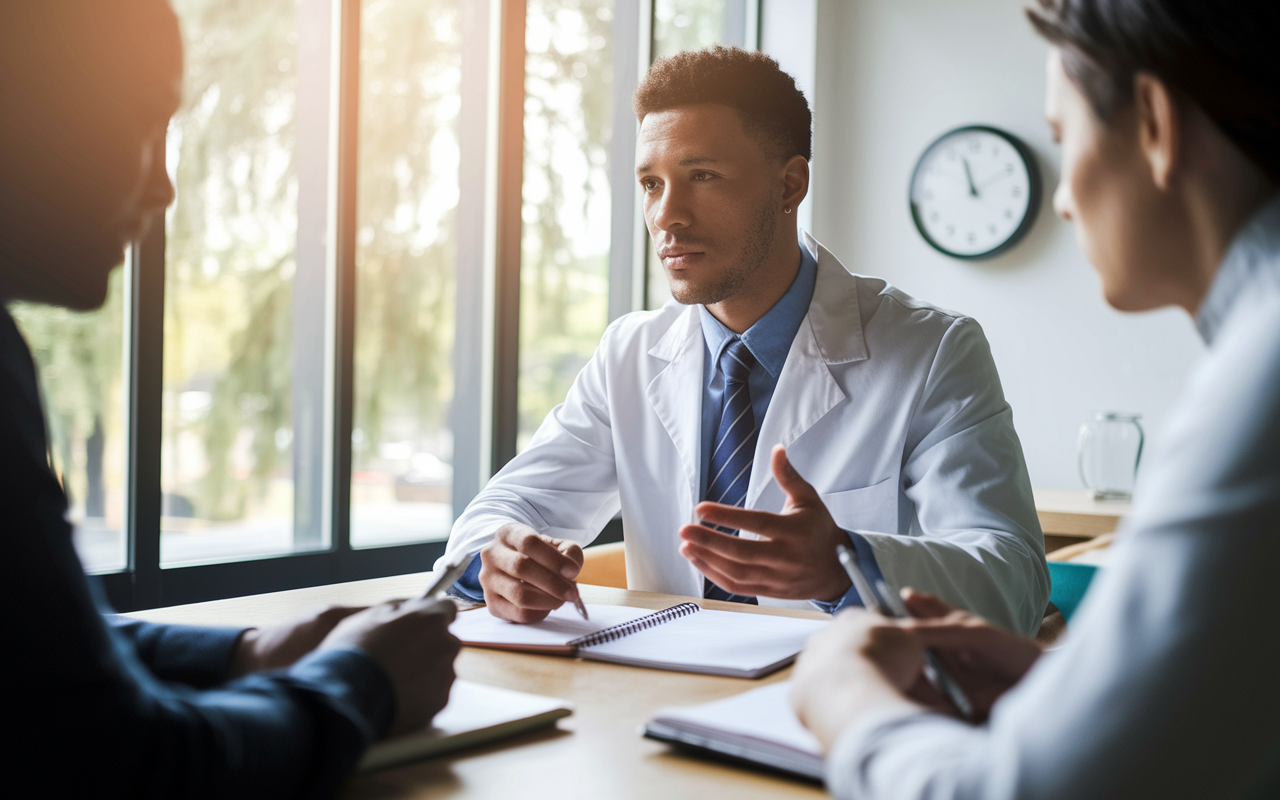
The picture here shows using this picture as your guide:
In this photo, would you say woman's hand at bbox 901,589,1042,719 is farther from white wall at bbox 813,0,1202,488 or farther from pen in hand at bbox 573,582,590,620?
white wall at bbox 813,0,1202,488

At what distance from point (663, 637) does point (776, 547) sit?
181mm

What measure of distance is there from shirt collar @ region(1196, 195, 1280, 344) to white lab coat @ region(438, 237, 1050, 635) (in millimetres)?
743

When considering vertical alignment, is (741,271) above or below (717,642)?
above

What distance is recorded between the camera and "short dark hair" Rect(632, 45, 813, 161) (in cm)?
209

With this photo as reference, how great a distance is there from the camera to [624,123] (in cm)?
383

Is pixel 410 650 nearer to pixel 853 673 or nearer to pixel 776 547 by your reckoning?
pixel 853 673

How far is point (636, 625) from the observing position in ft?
4.24

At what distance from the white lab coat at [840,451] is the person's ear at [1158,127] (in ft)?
2.50

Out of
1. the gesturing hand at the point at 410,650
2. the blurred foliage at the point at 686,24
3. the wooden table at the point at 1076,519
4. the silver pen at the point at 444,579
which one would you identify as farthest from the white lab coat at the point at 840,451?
the blurred foliage at the point at 686,24

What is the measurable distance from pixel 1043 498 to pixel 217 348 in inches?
106

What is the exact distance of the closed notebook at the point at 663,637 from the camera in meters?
1.12

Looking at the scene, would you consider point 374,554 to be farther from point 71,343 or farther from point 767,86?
point 767,86

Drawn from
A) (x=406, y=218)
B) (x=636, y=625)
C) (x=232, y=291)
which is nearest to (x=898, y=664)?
(x=636, y=625)

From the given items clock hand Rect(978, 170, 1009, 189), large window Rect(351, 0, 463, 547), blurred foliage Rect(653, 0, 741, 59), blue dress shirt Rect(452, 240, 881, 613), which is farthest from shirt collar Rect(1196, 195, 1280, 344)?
clock hand Rect(978, 170, 1009, 189)
